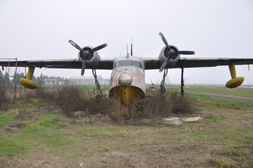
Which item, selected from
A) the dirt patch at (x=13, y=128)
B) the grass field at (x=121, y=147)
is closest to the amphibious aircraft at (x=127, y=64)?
the grass field at (x=121, y=147)

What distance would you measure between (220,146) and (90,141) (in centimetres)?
336

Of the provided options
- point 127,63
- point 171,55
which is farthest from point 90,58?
point 171,55

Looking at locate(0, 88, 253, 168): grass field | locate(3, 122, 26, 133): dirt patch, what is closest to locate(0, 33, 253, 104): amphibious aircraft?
locate(0, 88, 253, 168): grass field

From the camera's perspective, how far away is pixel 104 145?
432 cm

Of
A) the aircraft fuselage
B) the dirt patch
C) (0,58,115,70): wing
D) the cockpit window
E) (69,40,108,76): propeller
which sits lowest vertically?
the dirt patch

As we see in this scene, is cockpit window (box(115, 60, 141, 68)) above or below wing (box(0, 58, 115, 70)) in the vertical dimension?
below

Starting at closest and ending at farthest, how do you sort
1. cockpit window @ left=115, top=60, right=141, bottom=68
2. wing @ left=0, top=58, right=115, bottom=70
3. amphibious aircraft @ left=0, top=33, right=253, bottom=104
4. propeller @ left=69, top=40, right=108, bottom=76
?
amphibious aircraft @ left=0, top=33, right=253, bottom=104, cockpit window @ left=115, top=60, right=141, bottom=68, propeller @ left=69, top=40, right=108, bottom=76, wing @ left=0, top=58, right=115, bottom=70

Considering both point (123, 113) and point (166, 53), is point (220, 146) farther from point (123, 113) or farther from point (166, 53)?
point (166, 53)

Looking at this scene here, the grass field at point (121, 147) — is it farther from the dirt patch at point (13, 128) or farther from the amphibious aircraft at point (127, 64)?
the amphibious aircraft at point (127, 64)

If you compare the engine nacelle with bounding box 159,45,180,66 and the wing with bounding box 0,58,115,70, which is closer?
the engine nacelle with bounding box 159,45,180,66

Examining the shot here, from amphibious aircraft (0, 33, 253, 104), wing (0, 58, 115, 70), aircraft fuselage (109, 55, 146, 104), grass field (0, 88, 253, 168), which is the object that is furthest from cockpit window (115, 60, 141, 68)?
grass field (0, 88, 253, 168)

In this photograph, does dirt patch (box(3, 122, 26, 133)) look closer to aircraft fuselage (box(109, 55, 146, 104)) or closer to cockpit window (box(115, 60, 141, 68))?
aircraft fuselage (box(109, 55, 146, 104))

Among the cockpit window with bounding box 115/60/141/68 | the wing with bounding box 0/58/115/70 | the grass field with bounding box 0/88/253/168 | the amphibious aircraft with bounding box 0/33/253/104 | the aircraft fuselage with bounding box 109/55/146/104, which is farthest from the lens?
the wing with bounding box 0/58/115/70

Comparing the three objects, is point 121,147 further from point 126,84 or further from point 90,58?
point 90,58
